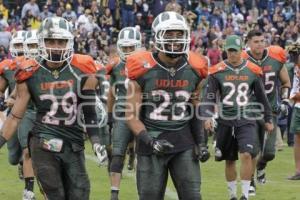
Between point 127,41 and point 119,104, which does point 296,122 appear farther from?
point 119,104

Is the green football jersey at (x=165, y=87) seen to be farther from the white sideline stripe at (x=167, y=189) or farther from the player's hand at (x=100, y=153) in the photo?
the white sideline stripe at (x=167, y=189)

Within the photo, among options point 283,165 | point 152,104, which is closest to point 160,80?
point 152,104

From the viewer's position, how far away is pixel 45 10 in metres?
20.6

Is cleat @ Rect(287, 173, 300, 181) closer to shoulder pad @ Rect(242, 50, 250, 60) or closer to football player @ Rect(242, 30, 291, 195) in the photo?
football player @ Rect(242, 30, 291, 195)

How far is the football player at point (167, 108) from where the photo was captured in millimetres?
6066

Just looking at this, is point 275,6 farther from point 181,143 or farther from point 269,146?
point 181,143

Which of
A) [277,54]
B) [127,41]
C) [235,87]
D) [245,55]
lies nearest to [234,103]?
[235,87]

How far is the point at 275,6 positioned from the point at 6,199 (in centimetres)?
1620

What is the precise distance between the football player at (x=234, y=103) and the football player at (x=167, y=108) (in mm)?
2269

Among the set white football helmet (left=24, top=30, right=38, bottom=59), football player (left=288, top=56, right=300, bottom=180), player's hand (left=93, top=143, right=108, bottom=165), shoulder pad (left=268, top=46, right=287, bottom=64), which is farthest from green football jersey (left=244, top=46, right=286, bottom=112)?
player's hand (left=93, top=143, right=108, bottom=165)

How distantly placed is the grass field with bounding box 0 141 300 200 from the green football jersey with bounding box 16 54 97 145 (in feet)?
9.19

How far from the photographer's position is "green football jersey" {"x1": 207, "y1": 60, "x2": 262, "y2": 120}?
856 centimetres

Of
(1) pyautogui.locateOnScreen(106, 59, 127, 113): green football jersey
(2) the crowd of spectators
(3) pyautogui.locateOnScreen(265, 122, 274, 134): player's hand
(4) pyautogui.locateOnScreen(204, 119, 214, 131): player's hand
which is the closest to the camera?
(4) pyautogui.locateOnScreen(204, 119, 214, 131): player's hand

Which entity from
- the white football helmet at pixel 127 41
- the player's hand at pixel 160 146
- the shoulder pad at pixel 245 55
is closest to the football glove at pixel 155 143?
the player's hand at pixel 160 146
